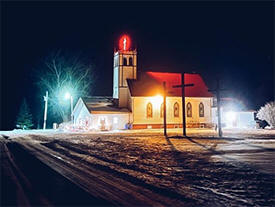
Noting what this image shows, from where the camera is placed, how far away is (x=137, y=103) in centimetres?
4475

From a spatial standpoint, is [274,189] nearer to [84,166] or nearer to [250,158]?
[250,158]

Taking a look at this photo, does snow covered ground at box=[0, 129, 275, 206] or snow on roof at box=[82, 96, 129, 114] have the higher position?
snow on roof at box=[82, 96, 129, 114]

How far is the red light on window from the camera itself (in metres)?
47.5

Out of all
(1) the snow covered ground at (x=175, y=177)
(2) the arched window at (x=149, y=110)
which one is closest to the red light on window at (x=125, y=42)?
(2) the arched window at (x=149, y=110)

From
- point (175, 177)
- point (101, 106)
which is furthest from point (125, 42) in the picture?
point (175, 177)

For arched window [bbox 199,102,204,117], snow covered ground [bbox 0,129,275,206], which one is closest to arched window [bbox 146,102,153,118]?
arched window [bbox 199,102,204,117]

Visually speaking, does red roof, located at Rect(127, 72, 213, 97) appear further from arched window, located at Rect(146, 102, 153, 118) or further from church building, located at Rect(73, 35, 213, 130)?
arched window, located at Rect(146, 102, 153, 118)

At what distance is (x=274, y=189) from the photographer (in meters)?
7.79

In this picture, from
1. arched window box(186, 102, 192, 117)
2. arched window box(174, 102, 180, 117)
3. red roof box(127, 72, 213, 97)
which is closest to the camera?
red roof box(127, 72, 213, 97)

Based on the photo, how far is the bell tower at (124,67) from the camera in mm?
46938

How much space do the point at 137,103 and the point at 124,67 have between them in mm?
6566

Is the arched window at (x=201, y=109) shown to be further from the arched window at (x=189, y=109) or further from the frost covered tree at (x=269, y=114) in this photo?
the frost covered tree at (x=269, y=114)

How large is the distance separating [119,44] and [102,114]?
1250 centimetres

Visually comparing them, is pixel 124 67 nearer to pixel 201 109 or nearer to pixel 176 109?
pixel 176 109
